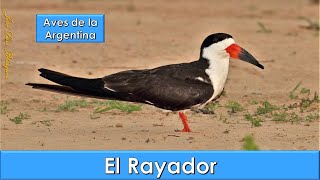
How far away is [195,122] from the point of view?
9.82 meters

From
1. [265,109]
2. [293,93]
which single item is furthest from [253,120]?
[293,93]

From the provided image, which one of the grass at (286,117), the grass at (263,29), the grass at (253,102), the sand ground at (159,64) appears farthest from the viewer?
the grass at (263,29)

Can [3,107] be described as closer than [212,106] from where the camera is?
Yes

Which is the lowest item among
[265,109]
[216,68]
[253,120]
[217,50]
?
[253,120]

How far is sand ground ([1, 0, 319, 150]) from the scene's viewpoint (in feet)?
28.8

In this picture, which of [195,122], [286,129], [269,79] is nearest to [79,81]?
[195,122]

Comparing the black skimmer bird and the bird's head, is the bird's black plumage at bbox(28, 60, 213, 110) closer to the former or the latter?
the black skimmer bird

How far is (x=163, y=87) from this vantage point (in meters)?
8.95

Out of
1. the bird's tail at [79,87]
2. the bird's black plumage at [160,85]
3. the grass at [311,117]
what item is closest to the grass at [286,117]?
the grass at [311,117]

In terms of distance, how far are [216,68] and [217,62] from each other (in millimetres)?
58

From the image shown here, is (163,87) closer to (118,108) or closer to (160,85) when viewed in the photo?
(160,85)

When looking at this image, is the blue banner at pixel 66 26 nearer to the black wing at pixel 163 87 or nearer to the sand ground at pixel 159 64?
the sand ground at pixel 159 64

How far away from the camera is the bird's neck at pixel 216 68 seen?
28.9ft

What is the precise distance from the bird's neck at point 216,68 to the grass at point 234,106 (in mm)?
1584
